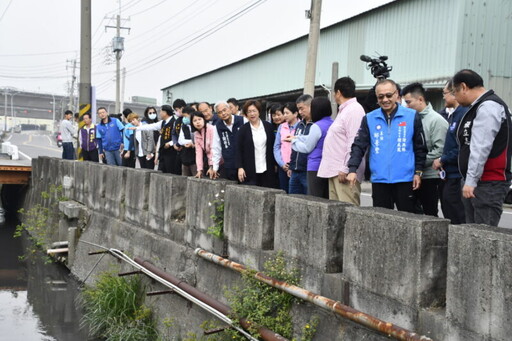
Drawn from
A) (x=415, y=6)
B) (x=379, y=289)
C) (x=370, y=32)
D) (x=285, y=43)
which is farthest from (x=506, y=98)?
(x=379, y=289)

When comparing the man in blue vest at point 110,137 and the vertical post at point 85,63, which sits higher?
the vertical post at point 85,63

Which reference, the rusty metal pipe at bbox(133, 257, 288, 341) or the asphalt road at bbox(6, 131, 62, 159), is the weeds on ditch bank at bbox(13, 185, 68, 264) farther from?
the asphalt road at bbox(6, 131, 62, 159)

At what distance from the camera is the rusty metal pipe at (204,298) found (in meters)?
4.92

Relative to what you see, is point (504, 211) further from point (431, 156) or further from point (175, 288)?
point (175, 288)

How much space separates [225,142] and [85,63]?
7.50 metres

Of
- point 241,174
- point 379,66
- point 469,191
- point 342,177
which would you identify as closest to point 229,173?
point 241,174

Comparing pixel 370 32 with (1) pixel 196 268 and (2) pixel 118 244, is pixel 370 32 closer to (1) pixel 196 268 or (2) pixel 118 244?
(2) pixel 118 244

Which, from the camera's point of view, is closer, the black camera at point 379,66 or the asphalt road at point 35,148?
the black camera at point 379,66

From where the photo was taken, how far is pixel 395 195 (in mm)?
5188

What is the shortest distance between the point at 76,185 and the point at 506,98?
12039 mm

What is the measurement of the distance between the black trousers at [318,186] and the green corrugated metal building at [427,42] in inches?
437

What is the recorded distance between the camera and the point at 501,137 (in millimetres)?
4238

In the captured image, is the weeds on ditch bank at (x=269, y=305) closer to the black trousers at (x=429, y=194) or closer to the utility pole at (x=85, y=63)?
the black trousers at (x=429, y=194)

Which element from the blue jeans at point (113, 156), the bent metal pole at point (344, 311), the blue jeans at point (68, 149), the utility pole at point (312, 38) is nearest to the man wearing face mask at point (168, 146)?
the blue jeans at point (113, 156)
